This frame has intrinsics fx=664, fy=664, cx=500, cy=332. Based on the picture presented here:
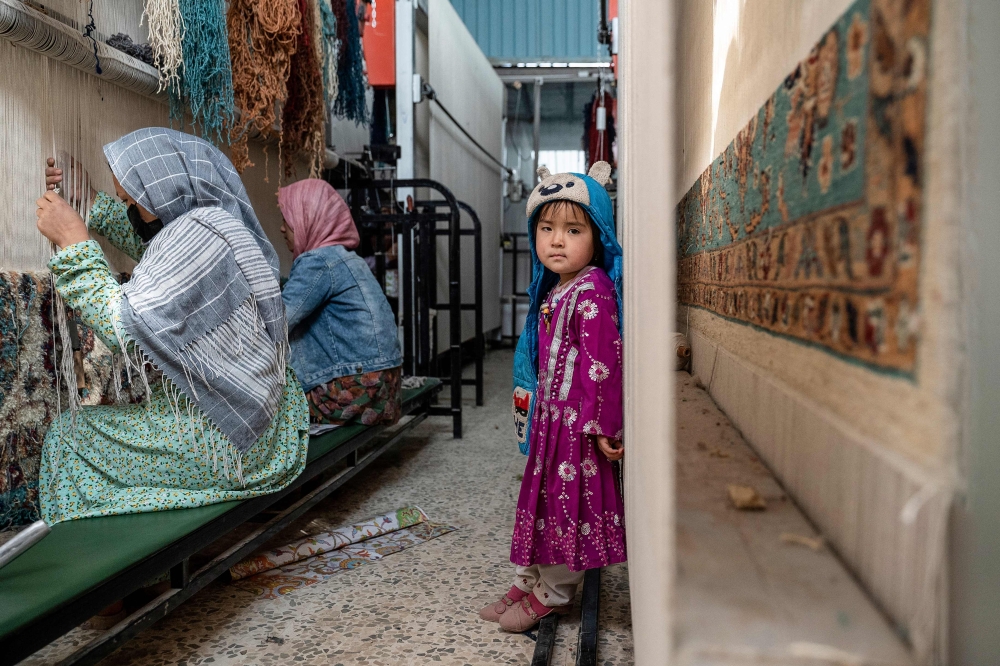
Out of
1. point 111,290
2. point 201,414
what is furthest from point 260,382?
point 111,290

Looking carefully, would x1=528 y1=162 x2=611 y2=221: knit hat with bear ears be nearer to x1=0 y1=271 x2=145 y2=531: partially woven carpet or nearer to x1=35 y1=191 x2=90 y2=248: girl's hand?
x1=35 y1=191 x2=90 y2=248: girl's hand

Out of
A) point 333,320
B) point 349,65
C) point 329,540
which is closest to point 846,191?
point 329,540

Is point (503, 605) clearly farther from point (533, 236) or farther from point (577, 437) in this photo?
point (533, 236)

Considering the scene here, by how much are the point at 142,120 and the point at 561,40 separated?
254 inches

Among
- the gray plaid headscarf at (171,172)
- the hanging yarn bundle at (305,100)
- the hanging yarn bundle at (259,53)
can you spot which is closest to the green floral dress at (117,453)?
the gray plaid headscarf at (171,172)

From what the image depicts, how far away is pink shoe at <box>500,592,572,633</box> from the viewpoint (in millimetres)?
1601

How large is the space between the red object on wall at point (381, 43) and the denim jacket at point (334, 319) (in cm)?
172

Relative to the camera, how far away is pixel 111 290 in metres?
1.42

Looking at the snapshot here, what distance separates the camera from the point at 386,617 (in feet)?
5.47

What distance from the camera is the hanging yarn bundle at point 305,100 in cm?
235

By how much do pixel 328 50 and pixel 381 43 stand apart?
1.34 m

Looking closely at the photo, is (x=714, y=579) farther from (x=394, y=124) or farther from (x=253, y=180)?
(x=394, y=124)

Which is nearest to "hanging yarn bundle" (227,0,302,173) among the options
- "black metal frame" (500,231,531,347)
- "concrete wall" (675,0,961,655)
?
"concrete wall" (675,0,961,655)

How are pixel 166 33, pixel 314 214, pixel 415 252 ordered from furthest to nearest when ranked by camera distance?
pixel 415 252, pixel 314 214, pixel 166 33
